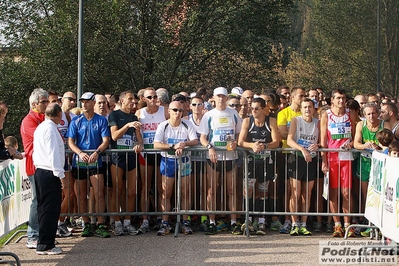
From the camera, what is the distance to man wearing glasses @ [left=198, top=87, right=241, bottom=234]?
10.9 meters

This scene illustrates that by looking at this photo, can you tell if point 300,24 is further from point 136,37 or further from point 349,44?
point 136,37

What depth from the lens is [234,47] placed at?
27.9 m

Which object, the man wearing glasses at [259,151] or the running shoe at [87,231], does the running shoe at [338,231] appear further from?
the running shoe at [87,231]

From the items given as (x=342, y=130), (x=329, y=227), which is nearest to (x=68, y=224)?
(x=329, y=227)

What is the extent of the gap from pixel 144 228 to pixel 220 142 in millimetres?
1788

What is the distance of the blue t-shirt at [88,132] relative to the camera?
1066cm

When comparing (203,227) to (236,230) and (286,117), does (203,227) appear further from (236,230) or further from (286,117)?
(286,117)

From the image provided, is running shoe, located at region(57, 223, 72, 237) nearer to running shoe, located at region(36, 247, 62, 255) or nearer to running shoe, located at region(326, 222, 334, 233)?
running shoe, located at region(36, 247, 62, 255)

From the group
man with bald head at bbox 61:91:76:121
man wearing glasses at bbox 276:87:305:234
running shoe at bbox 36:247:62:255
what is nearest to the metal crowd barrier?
man wearing glasses at bbox 276:87:305:234

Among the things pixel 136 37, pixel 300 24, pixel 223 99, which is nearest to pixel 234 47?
pixel 136 37

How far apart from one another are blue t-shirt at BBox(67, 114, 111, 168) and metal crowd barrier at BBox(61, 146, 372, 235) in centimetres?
24

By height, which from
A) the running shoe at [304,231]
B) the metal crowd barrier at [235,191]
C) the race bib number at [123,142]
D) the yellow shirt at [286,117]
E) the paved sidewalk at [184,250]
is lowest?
the paved sidewalk at [184,250]

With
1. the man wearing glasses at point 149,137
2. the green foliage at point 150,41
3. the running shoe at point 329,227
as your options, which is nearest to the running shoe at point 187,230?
the man wearing glasses at point 149,137

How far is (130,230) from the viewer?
A: 10.7m
